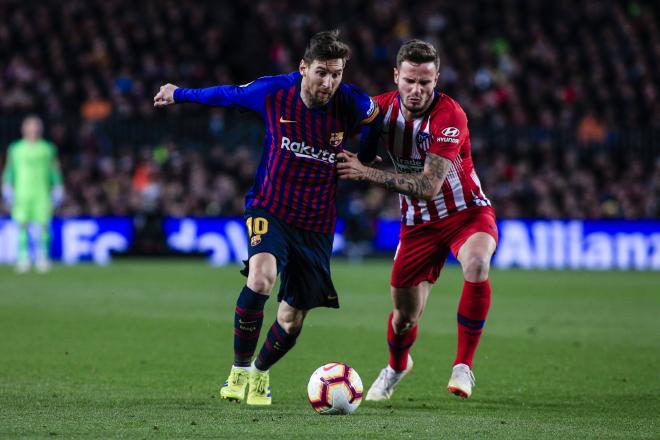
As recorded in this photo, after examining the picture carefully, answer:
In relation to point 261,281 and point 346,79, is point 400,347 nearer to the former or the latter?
point 261,281

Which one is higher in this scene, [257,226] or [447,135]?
[447,135]

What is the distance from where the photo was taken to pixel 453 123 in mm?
6859

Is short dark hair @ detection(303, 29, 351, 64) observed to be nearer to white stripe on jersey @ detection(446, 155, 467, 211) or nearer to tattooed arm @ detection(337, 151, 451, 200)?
tattooed arm @ detection(337, 151, 451, 200)

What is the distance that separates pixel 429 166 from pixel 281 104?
3.18ft

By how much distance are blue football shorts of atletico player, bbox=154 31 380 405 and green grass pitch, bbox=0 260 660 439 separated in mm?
416

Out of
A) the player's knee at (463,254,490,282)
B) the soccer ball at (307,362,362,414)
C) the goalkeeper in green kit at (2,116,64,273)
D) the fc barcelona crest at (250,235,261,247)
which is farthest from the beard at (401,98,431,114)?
the goalkeeper in green kit at (2,116,64,273)

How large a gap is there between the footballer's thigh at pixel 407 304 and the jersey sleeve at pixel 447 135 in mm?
942

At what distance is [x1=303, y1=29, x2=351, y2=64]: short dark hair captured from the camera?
6484 millimetres

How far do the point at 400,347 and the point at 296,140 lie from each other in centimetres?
160

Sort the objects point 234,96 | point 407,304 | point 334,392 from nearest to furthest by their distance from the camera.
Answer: point 334,392
point 234,96
point 407,304

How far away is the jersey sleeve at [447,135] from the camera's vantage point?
682cm

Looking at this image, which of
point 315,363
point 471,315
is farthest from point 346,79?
point 471,315

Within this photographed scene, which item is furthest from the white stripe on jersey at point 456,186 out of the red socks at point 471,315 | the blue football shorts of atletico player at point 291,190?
the blue football shorts of atletico player at point 291,190

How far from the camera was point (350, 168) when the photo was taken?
6488 mm
